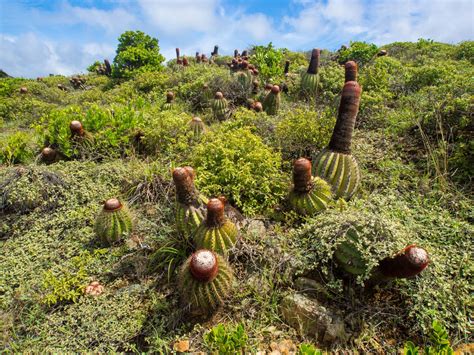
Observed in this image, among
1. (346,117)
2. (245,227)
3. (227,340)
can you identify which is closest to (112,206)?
(245,227)

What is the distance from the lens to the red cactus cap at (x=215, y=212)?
287 centimetres

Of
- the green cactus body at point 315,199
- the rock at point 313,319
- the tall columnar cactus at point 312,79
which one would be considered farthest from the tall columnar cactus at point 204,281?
the tall columnar cactus at point 312,79

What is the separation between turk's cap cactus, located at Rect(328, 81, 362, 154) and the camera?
355 cm

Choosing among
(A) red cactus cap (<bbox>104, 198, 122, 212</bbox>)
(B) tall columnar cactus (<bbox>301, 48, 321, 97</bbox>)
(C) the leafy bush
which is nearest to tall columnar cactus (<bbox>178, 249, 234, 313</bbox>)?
(A) red cactus cap (<bbox>104, 198, 122, 212</bbox>)

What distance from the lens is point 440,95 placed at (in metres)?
5.32

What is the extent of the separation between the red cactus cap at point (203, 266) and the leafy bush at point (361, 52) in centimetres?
955

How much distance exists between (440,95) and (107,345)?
6.43m

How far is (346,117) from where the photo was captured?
3.63 meters

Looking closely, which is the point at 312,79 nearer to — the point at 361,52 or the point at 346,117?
the point at 361,52

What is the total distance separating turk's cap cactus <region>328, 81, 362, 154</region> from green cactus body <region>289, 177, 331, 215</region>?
0.61 meters

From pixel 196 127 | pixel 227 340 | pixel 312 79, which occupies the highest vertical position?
pixel 312 79

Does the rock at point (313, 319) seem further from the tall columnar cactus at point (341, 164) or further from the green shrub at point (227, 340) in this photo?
the tall columnar cactus at point (341, 164)

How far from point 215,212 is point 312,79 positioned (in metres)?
5.94

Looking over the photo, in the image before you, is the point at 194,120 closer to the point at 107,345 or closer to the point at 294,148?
the point at 294,148
